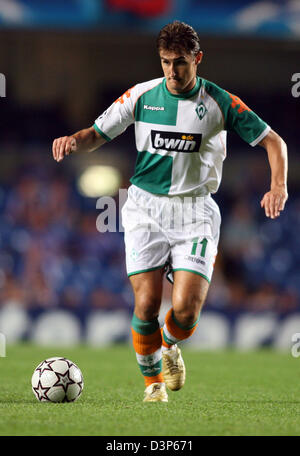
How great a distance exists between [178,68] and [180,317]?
1.60 m

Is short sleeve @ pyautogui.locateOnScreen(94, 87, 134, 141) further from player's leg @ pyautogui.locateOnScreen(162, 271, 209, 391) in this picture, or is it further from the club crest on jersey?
player's leg @ pyautogui.locateOnScreen(162, 271, 209, 391)

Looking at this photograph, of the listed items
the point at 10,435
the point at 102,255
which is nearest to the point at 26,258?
the point at 102,255

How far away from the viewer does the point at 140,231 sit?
16.4 feet

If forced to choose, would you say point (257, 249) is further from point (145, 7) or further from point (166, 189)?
point (166, 189)

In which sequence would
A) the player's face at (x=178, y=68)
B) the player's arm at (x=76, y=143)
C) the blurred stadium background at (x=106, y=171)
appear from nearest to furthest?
1. the player's face at (x=178, y=68)
2. the player's arm at (x=76, y=143)
3. the blurred stadium background at (x=106, y=171)

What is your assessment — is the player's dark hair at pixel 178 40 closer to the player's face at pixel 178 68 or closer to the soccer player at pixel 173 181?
the player's face at pixel 178 68

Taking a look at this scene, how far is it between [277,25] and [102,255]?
4860mm

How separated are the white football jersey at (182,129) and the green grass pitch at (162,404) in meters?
1.45

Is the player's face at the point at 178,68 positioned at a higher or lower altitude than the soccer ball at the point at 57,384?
higher

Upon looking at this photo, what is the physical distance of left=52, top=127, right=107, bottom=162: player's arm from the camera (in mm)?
4758

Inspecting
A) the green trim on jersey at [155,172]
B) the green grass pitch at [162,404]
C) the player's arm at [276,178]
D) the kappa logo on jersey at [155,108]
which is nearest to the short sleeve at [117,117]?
the kappa logo on jersey at [155,108]

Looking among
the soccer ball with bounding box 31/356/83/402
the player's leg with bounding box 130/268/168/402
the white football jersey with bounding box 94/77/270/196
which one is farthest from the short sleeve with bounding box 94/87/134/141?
the soccer ball with bounding box 31/356/83/402

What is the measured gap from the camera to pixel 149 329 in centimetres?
490

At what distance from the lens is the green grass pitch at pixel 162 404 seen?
376cm
